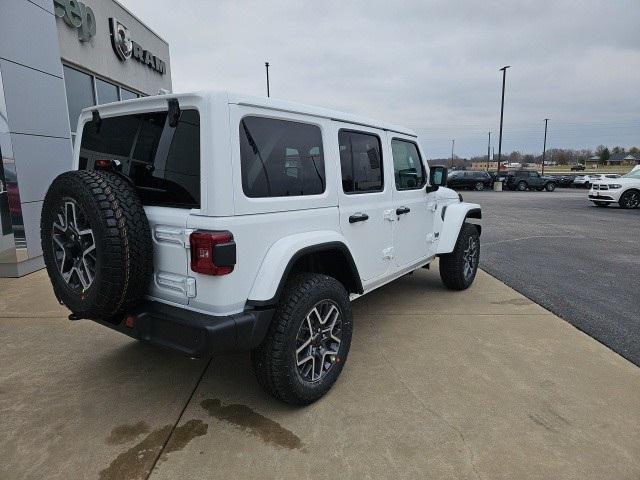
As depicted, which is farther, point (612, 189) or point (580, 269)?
point (612, 189)

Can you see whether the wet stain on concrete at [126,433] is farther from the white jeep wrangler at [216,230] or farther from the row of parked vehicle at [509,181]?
the row of parked vehicle at [509,181]

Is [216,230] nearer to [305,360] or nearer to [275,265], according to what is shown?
[275,265]

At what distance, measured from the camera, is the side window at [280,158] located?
7.75 feet

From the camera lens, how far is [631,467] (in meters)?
2.15

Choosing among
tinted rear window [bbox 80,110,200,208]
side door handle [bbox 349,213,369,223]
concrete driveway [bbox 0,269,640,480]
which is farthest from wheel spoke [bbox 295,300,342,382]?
tinted rear window [bbox 80,110,200,208]

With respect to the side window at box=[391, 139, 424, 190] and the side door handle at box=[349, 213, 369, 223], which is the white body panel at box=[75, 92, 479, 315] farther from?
the side window at box=[391, 139, 424, 190]

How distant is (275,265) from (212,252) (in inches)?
15.5

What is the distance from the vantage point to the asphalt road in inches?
161

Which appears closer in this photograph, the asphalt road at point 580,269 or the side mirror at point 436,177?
the asphalt road at point 580,269

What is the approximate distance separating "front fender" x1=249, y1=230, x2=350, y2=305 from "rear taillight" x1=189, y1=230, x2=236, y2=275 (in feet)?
0.72

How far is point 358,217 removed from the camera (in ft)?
10.2

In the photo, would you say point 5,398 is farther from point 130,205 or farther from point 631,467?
point 631,467

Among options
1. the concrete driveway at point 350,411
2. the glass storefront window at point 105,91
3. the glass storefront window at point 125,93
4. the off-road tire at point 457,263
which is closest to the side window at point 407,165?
the off-road tire at point 457,263

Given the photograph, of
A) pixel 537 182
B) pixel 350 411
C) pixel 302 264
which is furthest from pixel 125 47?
pixel 537 182
